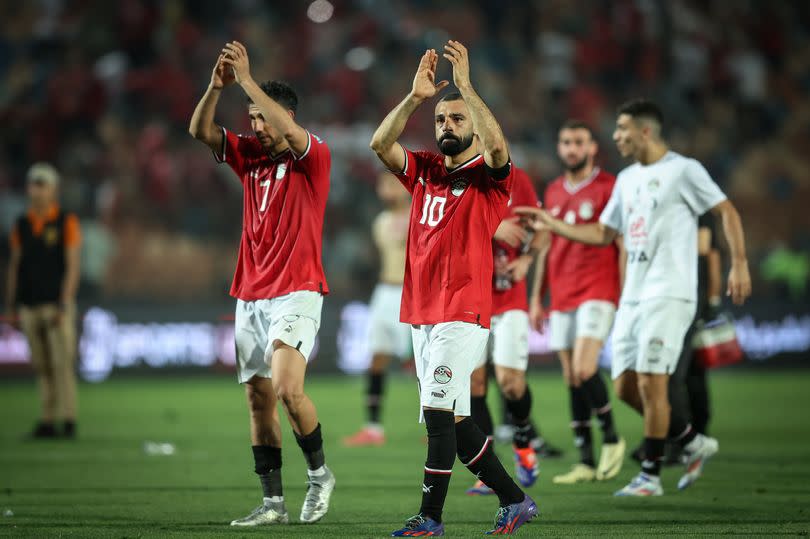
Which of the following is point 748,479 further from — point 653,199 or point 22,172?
point 22,172

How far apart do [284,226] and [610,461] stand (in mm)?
3423

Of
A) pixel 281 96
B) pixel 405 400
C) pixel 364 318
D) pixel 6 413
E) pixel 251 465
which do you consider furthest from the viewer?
pixel 364 318

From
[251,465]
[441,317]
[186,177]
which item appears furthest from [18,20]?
[441,317]

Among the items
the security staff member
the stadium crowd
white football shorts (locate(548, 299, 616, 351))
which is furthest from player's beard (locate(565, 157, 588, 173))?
the stadium crowd

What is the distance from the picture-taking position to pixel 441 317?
5949 mm

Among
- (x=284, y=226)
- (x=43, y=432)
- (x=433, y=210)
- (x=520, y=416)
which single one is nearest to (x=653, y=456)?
(x=520, y=416)

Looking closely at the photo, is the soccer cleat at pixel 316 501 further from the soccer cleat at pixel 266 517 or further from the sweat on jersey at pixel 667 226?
the sweat on jersey at pixel 667 226

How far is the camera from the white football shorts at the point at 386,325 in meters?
11.6

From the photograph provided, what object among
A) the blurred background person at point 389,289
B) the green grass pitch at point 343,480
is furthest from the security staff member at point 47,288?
the blurred background person at point 389,289

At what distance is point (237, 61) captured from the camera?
6230 millimetres

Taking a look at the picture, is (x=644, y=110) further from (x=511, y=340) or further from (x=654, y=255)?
(x=511, y=340)

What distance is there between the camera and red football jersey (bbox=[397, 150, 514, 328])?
5.99 metres

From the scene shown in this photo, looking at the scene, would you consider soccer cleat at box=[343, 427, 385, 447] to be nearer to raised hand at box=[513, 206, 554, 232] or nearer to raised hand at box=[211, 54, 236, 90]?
raised hand at box=[513, 206, 554, 232]

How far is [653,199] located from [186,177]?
13397mm
